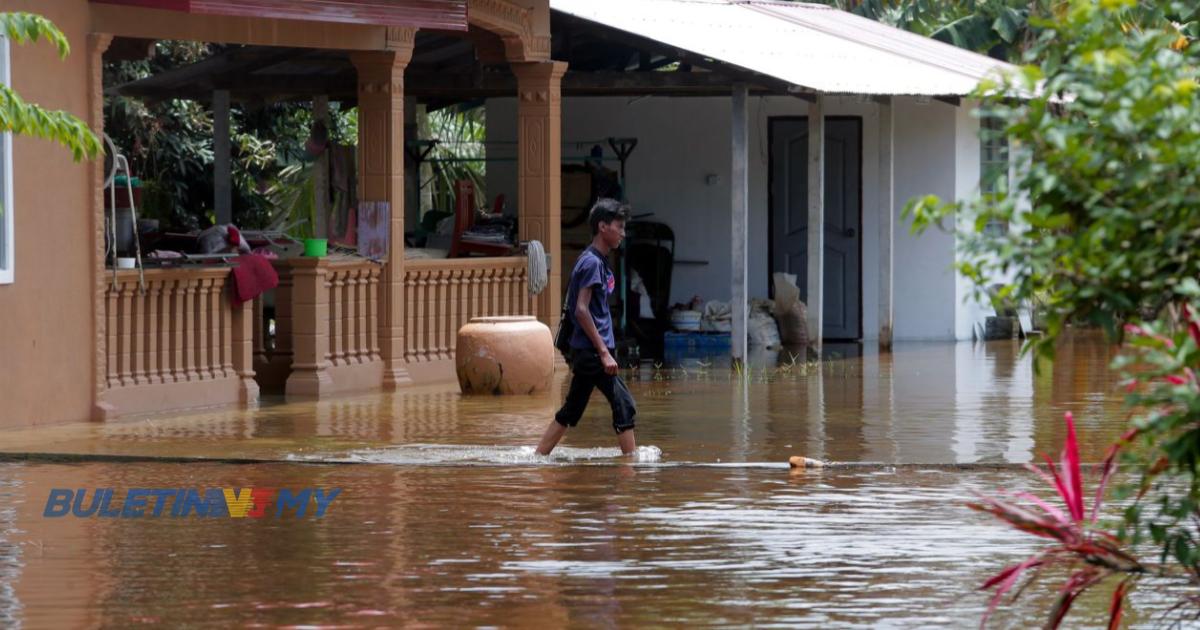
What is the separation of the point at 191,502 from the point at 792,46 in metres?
12.8

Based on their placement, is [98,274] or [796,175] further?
[796,175]

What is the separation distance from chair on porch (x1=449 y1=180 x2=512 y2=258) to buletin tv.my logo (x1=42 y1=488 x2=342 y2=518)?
30.9ft

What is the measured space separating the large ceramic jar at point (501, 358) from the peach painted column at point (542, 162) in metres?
2.49

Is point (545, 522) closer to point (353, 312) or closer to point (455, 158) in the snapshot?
point (353, 312)

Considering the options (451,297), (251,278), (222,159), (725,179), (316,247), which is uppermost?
(222,159)

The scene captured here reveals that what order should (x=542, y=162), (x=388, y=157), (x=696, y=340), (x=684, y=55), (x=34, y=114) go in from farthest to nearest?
(x=696, y=340) < (x=684, y=55) < (x=542, y=162) < (x=388, y=157) < (x=34, y=114)

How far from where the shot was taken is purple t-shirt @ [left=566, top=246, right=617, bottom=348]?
39.2ft

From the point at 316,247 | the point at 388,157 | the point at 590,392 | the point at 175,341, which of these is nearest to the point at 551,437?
the point at 590,392

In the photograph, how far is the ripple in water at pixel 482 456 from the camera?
12109mm

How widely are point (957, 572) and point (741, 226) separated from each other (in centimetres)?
1180

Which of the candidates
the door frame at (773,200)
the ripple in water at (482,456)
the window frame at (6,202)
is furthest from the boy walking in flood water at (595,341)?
the door frame at (773,200)

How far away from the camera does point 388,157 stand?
58.4 feet

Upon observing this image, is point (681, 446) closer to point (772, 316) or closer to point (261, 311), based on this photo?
point (261, 311)

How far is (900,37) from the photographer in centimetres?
2659
